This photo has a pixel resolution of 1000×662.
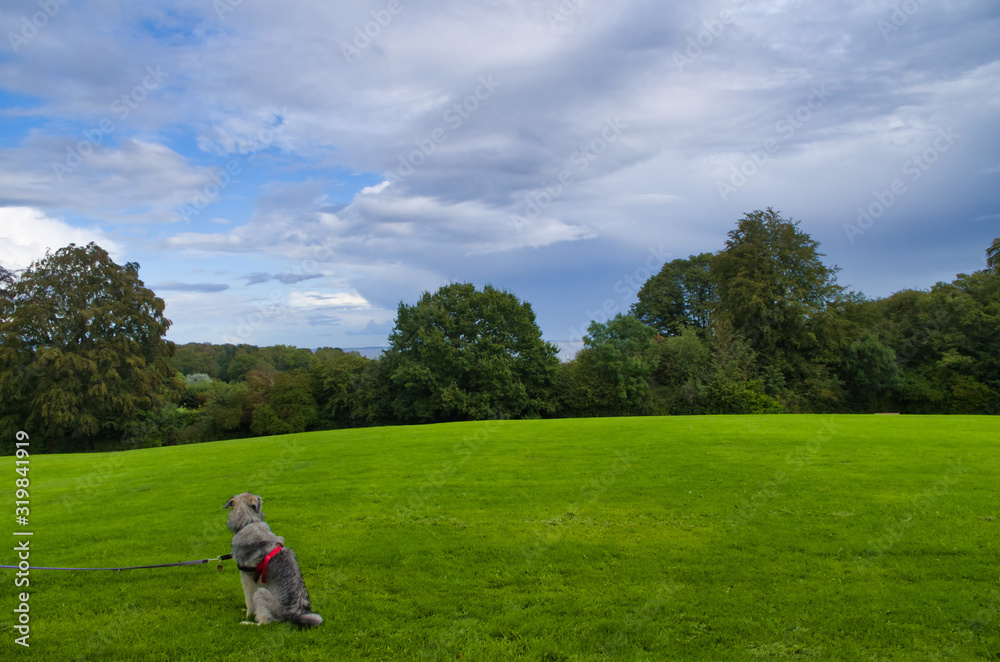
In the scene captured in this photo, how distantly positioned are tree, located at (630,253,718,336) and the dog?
6039 cm

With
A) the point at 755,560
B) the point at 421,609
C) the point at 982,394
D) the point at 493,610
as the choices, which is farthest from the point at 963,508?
the point at 982,394

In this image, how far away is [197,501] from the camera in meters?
12.5

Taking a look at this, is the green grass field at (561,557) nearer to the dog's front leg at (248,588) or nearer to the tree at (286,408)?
→ the dog's front leg at (248,588)

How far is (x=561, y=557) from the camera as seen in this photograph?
27.5ft

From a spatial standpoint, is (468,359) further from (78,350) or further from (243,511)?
(243,511)

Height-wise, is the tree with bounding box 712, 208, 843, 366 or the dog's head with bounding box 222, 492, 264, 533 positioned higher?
the tree with bounding box 712, 208, 843, 366

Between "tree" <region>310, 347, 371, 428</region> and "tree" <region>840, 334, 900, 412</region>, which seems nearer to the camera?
"tree" <region>840, 334, 900, 412</region>

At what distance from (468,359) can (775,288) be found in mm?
29438

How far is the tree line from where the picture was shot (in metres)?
43.2

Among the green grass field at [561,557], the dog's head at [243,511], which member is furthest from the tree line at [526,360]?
the dog's head at [243,511]

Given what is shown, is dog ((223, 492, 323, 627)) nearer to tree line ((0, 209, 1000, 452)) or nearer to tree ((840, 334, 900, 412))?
tree line ((0, 209, 1000, 452))

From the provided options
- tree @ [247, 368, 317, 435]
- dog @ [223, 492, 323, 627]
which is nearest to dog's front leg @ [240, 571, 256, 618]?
dog @ [223, 492, 323, 627]

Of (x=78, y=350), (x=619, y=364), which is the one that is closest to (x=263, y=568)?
(x=619, y=364)

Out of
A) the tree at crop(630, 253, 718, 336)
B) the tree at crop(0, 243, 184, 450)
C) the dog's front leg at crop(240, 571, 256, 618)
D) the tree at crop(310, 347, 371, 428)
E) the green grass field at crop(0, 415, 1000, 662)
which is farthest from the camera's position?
the tree at crop(630, 253, 718, 336)
